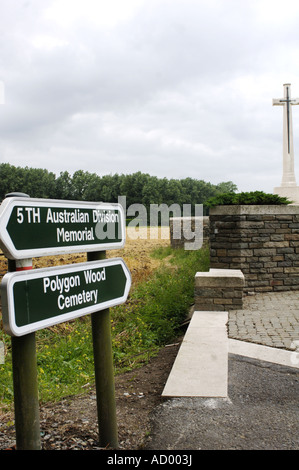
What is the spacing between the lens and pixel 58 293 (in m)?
2.23

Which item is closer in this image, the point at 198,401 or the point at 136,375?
the point at 198,401

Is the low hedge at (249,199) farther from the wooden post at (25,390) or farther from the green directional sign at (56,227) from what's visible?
the wooden post at (25,390)

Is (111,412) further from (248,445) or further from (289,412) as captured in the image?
(289,412)

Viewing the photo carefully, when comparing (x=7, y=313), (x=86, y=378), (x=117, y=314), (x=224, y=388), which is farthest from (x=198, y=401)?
(x=117, y=314)

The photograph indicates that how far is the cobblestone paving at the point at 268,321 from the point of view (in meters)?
5.34

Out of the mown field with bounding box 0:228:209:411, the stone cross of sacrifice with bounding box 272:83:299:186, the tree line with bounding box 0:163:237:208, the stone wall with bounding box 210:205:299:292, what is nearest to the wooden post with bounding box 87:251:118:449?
the mown field with bounding box 0:228:209:411

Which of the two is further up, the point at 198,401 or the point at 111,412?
the point at 111,412

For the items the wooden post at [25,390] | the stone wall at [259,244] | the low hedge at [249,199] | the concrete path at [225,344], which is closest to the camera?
the wooden post at [25,390]

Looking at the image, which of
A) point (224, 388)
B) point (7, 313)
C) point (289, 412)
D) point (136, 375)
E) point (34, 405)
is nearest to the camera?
point (7, 313)

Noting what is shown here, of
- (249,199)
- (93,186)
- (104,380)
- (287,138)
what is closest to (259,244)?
(249,199)

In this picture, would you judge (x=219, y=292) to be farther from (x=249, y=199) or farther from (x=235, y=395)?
(x=235, y=395)

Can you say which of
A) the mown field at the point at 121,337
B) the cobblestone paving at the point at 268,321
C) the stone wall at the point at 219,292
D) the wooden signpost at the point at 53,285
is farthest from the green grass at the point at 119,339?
the wooden signpost at the point at 53,285

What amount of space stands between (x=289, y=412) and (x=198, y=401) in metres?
0.74
